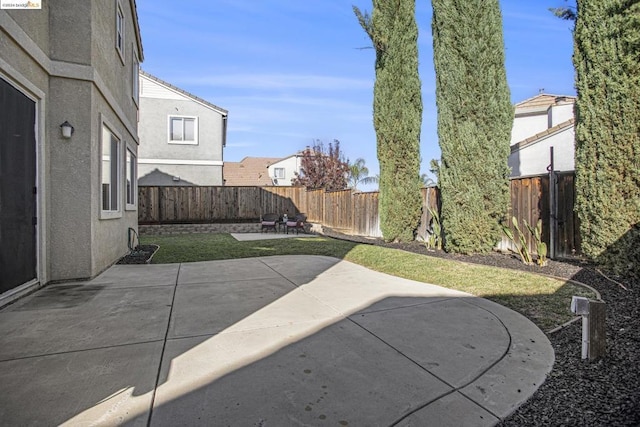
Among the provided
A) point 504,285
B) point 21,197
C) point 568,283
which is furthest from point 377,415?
point 21,197

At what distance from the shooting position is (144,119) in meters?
17.8

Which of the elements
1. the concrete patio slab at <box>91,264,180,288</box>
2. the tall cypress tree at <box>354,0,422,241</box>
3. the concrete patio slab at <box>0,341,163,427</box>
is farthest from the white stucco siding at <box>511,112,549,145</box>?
the concrete patio slab at <box>0,341,163,427</box>

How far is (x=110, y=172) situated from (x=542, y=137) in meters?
16.0

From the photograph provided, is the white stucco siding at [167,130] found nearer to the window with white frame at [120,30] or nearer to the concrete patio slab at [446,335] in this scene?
the window with white frame at [120,30]

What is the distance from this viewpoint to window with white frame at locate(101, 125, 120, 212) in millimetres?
6840

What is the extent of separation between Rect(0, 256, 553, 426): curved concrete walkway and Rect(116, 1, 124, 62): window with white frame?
596cm

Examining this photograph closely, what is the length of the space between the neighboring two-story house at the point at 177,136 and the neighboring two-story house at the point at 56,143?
11217mm

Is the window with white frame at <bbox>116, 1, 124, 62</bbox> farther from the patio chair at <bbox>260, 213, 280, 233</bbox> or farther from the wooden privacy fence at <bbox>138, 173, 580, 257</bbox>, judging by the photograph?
the patio chair at <bbox>260, 213, 280, 233</bbox>

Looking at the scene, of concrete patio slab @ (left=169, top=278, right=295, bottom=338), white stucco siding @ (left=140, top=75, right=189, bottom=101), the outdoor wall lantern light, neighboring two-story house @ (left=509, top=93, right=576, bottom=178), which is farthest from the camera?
white stucco siding @ (left=140, top=75, right=189, bottom=101)

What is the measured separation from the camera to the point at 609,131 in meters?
5.42

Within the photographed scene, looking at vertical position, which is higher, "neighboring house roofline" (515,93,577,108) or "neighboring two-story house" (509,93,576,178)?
"neighboring house roofline" (515,93,577,108)

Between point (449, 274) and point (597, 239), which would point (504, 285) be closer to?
point (449, 274)

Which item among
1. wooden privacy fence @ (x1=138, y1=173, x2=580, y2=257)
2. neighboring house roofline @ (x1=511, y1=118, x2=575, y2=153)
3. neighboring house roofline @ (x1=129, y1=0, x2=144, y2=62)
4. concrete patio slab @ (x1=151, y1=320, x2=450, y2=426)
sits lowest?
concrete patio slab @ (x1=151, y1=320, x2=450, y2=426)

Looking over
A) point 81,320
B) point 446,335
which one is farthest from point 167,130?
point 446,335
